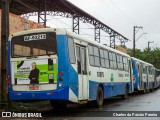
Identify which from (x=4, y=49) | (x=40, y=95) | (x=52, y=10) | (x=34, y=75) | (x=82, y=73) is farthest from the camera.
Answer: (x=52, y=10)

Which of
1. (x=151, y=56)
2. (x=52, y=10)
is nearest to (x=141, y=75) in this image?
(x=52, y=10)

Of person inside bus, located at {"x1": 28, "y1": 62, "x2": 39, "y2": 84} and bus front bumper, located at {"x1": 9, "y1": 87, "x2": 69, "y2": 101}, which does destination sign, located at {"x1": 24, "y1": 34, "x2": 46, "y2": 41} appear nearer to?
person inside bus, located at {"x1": 28, "y1": 62, "x2": 39, "y2": 84}

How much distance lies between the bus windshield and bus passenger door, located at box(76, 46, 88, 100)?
4.57 feet

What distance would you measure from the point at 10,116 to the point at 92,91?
150 inches

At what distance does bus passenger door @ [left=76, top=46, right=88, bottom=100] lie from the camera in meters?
13.8

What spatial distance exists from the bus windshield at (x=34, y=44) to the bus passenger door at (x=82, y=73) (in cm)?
139

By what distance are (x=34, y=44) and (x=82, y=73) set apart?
7.46 ft

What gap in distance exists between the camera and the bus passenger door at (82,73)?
1375cm

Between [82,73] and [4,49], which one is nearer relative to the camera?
[4,49]

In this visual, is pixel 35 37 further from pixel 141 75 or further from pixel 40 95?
pixel 141 75

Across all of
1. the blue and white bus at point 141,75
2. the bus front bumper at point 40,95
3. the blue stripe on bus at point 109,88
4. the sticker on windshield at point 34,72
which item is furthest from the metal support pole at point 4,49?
the blue and white bus at point 141,75

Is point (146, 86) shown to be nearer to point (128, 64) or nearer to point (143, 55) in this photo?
point (128, 64)

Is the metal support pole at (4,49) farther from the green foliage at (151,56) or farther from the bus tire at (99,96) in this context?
the green foliage at (151,56)

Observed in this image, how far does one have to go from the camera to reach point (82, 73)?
46.5 ft
